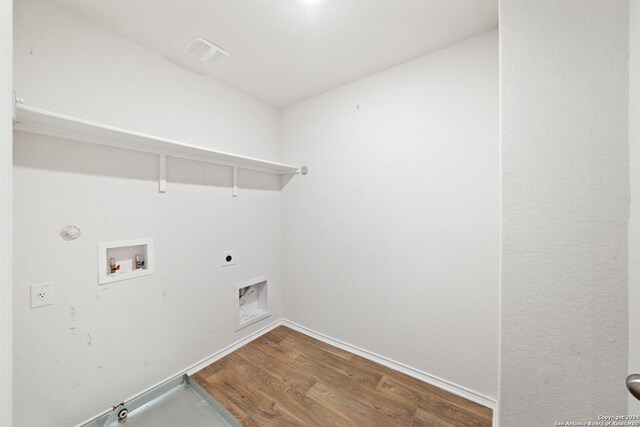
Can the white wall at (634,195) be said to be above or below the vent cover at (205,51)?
below

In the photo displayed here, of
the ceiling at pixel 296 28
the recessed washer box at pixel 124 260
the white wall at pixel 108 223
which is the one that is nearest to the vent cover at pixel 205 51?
the ceiling at pixel 296 28

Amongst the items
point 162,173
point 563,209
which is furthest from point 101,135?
point 563,209

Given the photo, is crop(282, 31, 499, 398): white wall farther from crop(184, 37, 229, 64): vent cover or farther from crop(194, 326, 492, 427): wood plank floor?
crop(184, 37, 229, 64): vent cover

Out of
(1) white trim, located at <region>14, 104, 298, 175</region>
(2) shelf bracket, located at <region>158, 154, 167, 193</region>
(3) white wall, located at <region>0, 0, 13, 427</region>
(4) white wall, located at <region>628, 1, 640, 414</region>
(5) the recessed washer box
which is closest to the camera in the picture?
(3) white wall, located at <region>0, 0, 13, 427</region>

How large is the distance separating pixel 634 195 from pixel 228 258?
2381mm

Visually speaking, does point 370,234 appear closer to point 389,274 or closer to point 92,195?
point 389,274

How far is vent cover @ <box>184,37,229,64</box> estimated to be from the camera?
5.23ft

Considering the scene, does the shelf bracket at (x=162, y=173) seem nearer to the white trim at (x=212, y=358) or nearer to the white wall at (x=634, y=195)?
the white trim at (x=212, y=358)

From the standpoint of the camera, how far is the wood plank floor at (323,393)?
146cm

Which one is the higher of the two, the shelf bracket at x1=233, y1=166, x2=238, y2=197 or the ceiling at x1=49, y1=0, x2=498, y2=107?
the ceiling at x1=49, y1=0, x2=498, y2=107

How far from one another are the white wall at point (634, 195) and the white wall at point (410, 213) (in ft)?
2.53

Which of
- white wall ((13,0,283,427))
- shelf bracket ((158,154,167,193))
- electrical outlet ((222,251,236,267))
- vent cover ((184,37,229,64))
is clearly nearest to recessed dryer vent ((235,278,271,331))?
white wall ((13,0,283,427))

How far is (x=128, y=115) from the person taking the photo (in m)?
1.57

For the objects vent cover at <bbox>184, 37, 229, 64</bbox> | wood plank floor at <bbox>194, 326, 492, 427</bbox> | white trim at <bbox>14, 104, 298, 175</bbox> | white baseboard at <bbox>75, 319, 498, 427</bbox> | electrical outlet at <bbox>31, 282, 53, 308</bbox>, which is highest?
vent cover at <bbox>184, 37, 229, 64</bbox>
